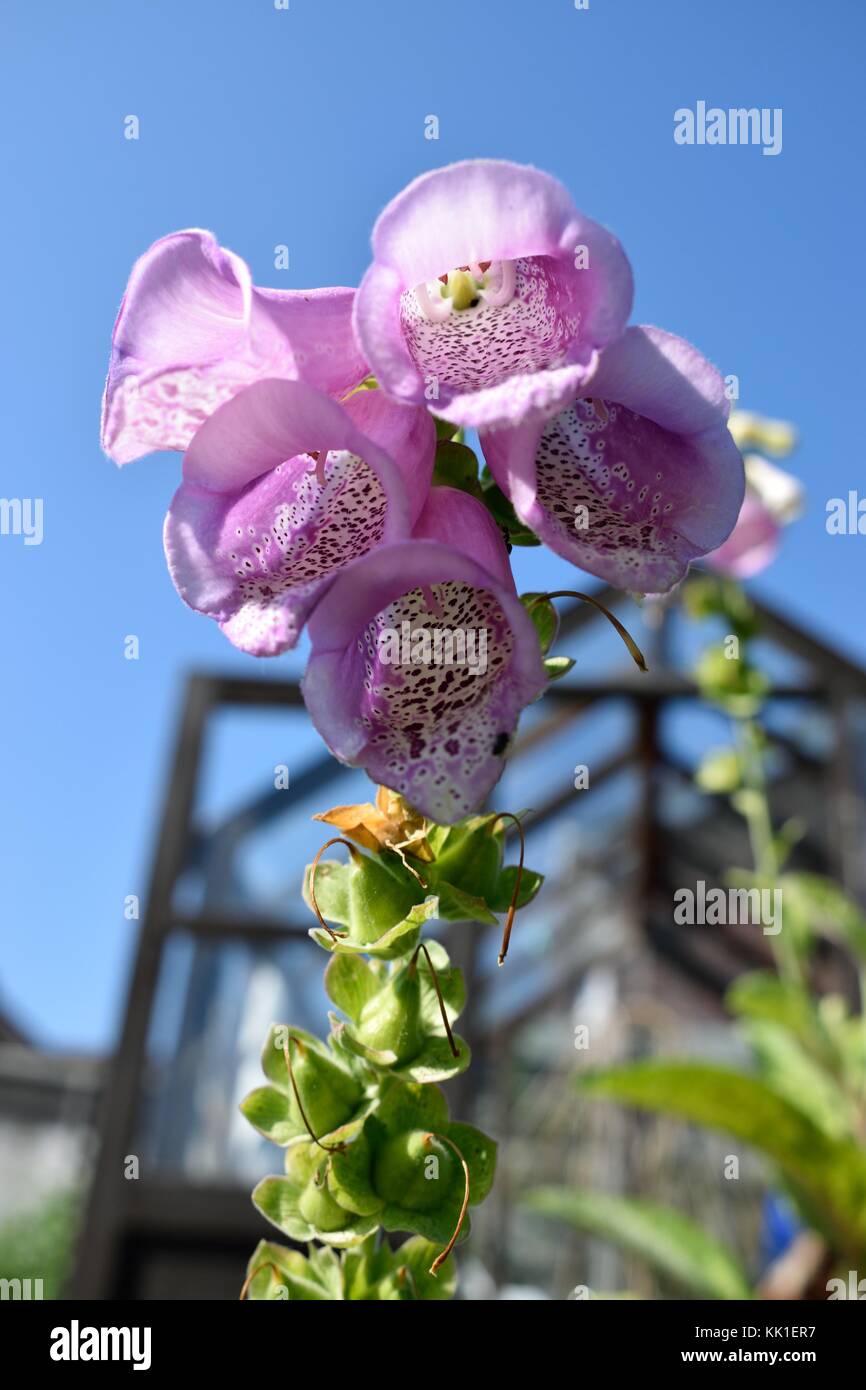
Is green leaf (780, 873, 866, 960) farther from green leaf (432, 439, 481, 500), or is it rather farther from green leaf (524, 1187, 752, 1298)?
green leaf (432, 439, 481, 500)

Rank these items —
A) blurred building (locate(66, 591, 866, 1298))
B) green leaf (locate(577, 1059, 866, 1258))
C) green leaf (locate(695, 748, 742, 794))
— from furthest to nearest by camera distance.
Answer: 1. blurred building (locate(66, 591, 866, 1298))
2. green leaf (locate(695, 748, 742, 794))
3. green leaf (locate(577, 1059, 866, 1258))

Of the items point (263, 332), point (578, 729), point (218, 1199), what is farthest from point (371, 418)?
point (578, 729)

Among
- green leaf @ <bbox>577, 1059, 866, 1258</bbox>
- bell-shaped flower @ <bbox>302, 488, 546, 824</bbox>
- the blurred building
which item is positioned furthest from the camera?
the blurred building

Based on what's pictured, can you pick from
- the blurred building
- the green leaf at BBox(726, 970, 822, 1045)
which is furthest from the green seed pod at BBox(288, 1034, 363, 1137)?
the blurred building

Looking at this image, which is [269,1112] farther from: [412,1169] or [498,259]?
[498,259]

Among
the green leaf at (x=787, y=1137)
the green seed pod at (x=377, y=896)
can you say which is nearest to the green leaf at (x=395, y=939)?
the green seed pod at (x=377, y=896)

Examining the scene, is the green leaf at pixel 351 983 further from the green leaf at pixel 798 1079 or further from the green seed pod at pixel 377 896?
the green leaf at pixel 798 1079
